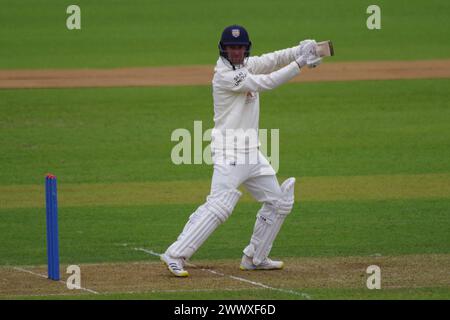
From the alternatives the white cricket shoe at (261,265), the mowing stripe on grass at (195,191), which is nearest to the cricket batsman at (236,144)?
the white cricket shoe at (261,265)

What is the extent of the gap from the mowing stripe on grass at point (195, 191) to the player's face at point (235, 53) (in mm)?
5105

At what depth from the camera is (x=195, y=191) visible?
16766mm

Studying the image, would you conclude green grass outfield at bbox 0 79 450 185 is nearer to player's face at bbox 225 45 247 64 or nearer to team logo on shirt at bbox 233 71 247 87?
player's face at bbox 225 45 247 64

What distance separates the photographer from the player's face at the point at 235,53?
11055 millimetres

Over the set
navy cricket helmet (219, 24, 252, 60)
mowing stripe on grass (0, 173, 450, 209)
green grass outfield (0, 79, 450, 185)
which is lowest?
mowing stripe on grass (0, 173, 450, 209)

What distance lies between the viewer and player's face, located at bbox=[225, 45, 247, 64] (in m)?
11.1

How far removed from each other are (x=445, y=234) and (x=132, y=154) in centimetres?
765

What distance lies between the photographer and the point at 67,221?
1473cm

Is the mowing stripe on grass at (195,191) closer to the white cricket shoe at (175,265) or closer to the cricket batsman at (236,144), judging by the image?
the cricket batsman at (236,144)

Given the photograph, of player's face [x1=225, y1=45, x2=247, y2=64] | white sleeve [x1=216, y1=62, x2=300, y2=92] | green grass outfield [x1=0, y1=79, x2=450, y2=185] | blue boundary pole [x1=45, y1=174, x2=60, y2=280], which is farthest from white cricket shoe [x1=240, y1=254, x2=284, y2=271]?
green grass outfield [x1=0, y1=79, x2=450, y2=185]

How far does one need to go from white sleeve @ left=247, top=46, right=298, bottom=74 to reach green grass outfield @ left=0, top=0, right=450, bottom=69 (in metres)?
19.1

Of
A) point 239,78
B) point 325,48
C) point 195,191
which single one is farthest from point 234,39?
point 195,191

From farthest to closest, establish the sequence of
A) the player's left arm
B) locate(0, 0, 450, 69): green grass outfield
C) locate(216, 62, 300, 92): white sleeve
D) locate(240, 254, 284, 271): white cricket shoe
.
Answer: locate(0, 0, 450, 69): green grass outfield < locate(240, 254, 284, 271): white cricket shoe < the player's left arm < locate(216, 62, 300, 92): white sleeve

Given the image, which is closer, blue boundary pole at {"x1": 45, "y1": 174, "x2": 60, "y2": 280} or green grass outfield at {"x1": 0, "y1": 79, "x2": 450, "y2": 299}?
blue boundary pole at {"x1": 45, "y1": 174, "x2": 60, "y2": 280}
